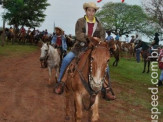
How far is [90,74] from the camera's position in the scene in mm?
5645

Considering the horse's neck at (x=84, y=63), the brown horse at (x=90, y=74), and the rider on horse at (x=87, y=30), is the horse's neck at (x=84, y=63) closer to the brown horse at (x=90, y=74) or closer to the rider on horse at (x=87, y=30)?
the brown horse at (x=90, y=74)

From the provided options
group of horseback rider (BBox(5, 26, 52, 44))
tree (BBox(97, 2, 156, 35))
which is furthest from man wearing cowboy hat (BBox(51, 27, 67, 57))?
tree (BBox(97, 2, 156, 35))

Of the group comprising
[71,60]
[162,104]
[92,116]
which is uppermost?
[71,60]

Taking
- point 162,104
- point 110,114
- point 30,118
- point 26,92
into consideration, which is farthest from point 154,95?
point 30,118

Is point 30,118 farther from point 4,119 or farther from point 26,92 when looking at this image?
point 26,92

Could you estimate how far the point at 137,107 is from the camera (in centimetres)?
1072

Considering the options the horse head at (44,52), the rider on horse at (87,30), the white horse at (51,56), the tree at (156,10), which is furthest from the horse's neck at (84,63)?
the tree at (156,10)

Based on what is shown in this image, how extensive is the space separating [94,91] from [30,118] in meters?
3.17

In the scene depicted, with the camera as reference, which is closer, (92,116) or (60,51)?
(92,116)

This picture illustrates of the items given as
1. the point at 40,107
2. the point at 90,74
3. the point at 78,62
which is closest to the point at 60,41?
the point at 40,107

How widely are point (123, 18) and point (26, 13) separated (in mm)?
31428

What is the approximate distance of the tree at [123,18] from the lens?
76.4 meters

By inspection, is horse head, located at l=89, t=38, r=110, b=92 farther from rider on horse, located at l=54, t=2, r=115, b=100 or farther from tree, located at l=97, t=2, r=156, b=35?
tree, located at l=97, t=2, r=156, b=35

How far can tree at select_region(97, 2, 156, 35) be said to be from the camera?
7644cm
